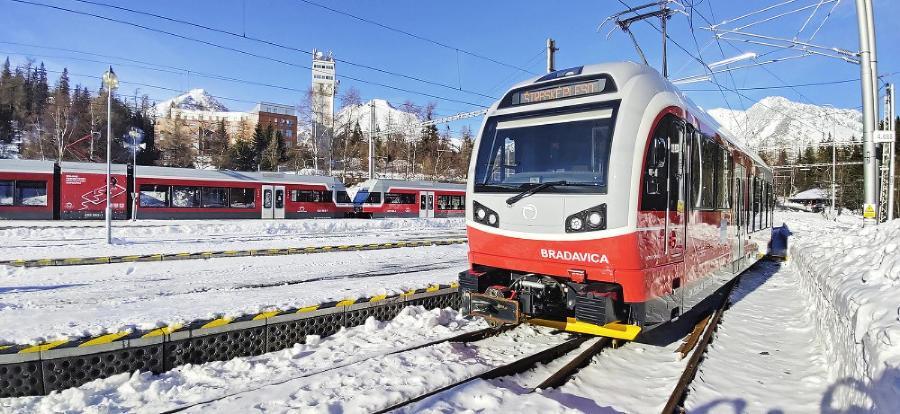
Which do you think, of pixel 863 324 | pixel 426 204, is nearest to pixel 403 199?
pixel 426 204

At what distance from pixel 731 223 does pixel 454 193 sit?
98.2 feet

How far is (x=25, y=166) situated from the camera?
22406 mm

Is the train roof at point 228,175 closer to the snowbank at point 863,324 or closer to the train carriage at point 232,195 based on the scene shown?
the train carriage at point 232,195

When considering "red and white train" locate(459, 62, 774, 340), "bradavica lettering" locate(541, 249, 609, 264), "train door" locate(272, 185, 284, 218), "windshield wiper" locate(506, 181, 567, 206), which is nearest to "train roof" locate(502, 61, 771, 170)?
"red and white train" locate(459, 62, 774, 340)

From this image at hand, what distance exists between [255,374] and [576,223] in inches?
145

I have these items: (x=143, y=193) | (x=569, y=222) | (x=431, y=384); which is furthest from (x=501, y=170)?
(x=143, y=193)

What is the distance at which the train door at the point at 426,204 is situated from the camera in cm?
3589

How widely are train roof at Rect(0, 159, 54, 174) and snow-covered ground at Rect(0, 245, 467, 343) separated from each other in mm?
16167

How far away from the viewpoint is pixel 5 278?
9398 millimetres

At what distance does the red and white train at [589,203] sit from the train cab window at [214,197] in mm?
25012

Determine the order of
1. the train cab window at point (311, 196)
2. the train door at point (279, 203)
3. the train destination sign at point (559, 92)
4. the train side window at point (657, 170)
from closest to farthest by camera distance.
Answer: the train side window at point (657, 170) < the train destination sign at point (559, 92) < the train door at point (279, 203) < the train cab window at point (311, 196)

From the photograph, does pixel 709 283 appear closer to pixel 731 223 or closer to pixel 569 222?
pixel 731 223

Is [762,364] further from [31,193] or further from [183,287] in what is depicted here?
[31,193]

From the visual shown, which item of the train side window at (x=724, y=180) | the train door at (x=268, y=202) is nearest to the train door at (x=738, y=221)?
the train side window at (x=724, y=180)
